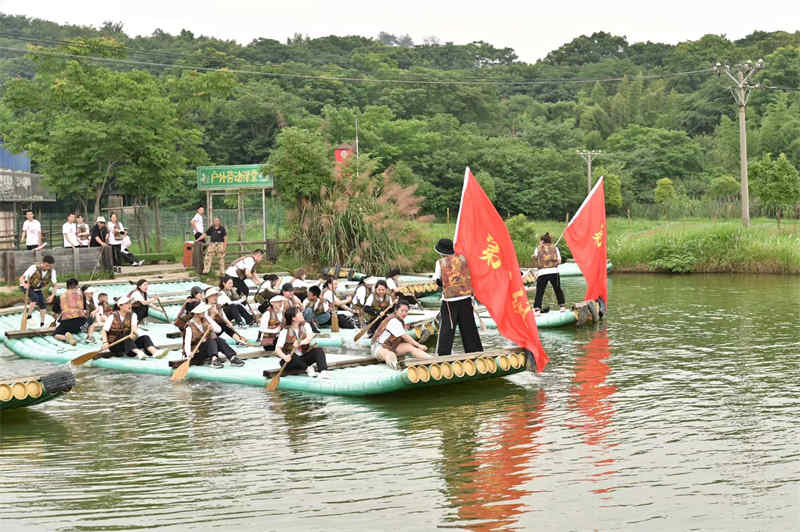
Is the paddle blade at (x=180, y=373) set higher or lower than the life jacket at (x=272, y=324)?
lower

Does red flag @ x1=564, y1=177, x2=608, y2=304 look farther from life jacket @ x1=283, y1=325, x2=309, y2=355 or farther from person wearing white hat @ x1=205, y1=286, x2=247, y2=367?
person wearing white hat @ x1=205, y1=286, x2=247, y2=367

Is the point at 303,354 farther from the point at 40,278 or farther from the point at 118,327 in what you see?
the point at 40,278

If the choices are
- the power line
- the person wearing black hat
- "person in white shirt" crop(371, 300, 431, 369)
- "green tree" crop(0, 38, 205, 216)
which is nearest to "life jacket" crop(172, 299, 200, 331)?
"person in white shirt" crop(371, 300, 431, 369)

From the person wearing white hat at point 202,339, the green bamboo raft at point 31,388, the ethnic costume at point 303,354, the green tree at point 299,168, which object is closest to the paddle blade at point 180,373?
the person wearing white hat at point 202,339

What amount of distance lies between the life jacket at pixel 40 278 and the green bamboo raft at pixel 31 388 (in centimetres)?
747

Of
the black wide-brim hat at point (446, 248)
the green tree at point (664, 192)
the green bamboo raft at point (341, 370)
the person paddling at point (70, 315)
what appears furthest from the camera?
the green tree at point (664, 192)

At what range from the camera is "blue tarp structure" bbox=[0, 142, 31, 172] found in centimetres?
3488

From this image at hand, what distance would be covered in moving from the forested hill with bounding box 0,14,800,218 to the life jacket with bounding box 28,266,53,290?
1505cm

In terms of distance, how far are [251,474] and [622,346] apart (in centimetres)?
954

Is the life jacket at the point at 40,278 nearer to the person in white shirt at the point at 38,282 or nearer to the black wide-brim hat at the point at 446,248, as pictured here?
the person in white shirt at the point at 38,282

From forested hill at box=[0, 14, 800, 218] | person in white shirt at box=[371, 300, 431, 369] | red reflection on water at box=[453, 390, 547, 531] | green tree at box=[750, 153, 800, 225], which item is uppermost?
forested hill at box=[0, 14, 800, 218]

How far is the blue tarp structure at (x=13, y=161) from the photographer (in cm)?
3488

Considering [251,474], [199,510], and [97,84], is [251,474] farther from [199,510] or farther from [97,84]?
[97,84]

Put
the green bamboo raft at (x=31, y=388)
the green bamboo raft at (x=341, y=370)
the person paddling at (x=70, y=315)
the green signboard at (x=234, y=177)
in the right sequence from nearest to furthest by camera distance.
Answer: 1. the green bamboo raft at (x=31, y=388)
2. the green bamboo raft at (x=341, y=370)
3. the person paddling at (x=70, y=315)
4. the green signboard at (x=234, y=177)
